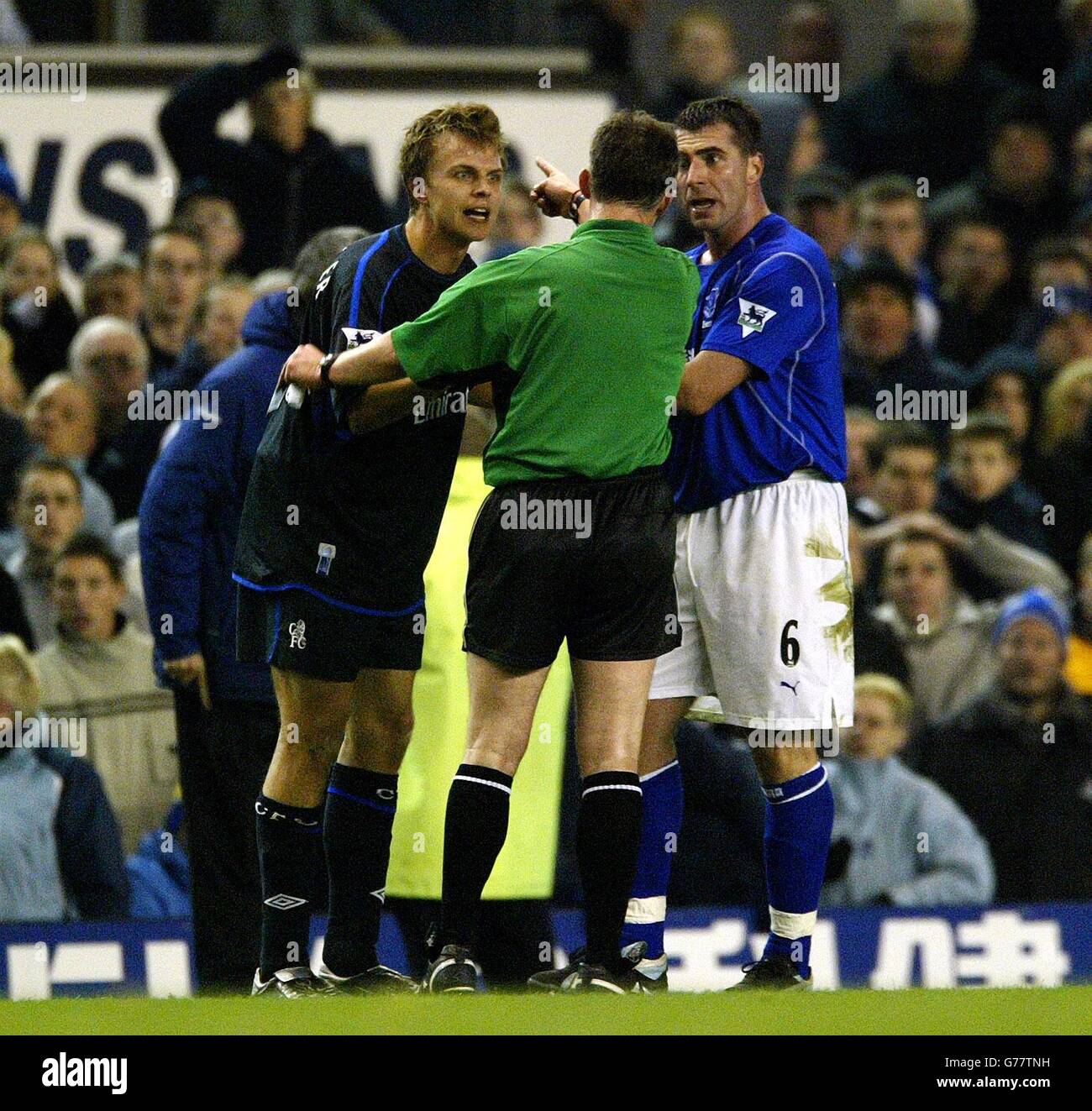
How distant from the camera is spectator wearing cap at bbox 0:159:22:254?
381 inches

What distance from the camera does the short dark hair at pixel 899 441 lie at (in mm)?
8859

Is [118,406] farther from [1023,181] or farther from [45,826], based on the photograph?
[1023,181]

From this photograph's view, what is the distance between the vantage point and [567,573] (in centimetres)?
482

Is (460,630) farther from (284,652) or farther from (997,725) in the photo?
(997,725)

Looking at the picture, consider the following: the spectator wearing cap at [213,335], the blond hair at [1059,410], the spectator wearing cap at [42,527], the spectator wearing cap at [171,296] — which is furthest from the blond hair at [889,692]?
the spectator wearing cap at [171,296]

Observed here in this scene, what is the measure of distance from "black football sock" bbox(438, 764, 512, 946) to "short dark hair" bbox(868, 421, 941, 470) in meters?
4.43

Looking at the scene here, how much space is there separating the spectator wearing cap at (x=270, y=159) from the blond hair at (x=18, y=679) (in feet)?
9.13

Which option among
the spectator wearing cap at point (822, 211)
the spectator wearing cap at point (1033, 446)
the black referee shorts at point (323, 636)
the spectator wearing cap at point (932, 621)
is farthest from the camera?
the spectator wearing cap at point (822, 211)

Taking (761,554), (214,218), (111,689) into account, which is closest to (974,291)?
(214,218)

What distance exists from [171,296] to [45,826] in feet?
9.19

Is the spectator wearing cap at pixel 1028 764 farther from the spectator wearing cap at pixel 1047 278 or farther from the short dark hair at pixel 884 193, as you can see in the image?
the short dark hair at pixel 884 193

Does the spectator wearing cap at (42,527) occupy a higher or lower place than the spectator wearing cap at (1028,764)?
higher

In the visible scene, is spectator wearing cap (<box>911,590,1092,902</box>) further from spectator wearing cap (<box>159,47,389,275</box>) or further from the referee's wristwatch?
the referee's wristwatch

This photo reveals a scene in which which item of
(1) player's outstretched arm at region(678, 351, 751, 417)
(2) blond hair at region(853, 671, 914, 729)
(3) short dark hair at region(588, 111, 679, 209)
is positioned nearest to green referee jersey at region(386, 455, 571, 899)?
(1) player's outstretched arm at region(678, 351, 751, 417)
